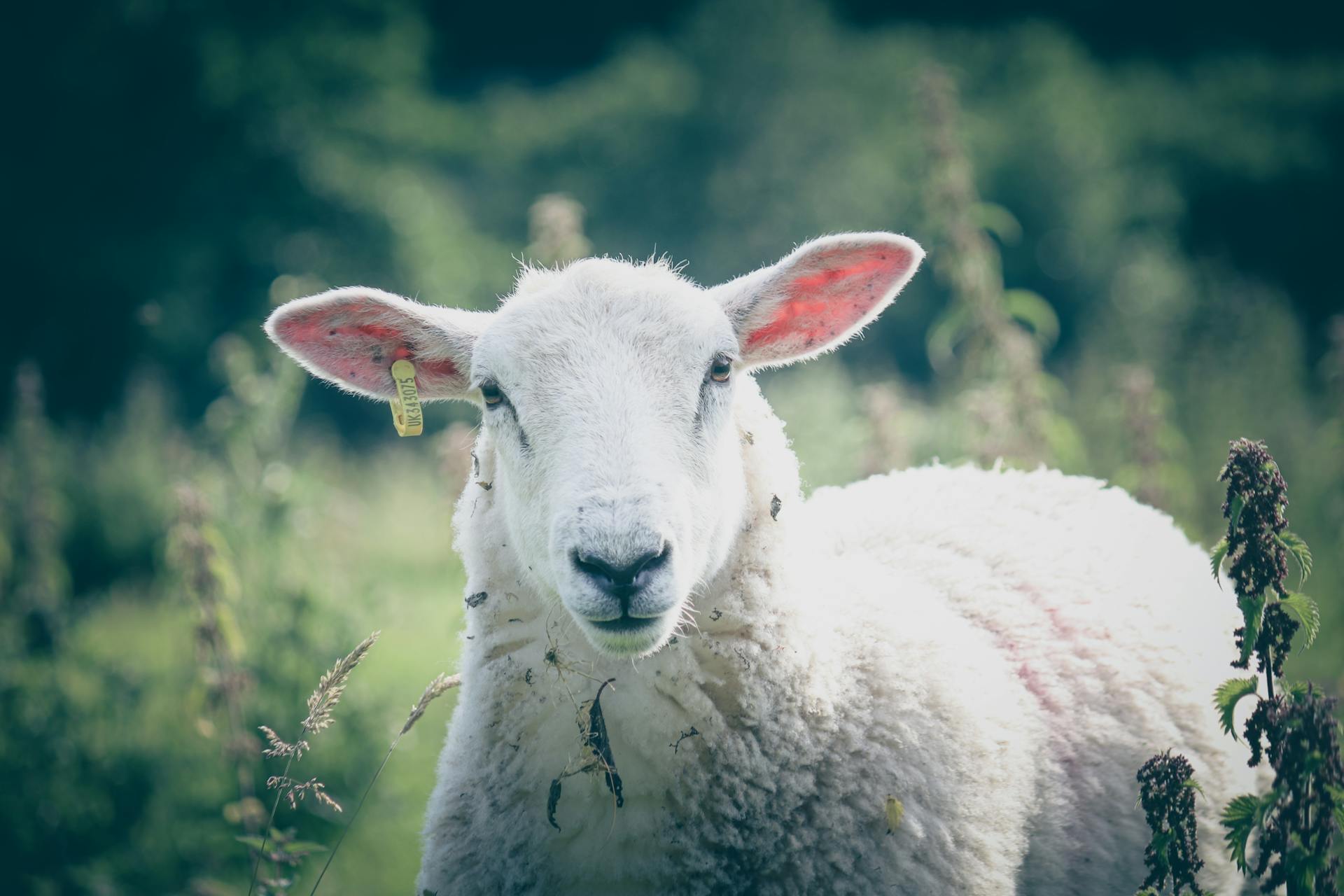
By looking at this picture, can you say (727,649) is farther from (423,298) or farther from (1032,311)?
(423,298)

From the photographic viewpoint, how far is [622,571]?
1975mm

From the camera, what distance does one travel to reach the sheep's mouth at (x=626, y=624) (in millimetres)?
2049

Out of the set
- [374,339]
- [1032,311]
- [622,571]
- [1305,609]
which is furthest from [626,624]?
[1032,311]

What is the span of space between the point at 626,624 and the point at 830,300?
1.21 meters

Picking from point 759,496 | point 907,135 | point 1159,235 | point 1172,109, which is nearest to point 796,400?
point 759,496

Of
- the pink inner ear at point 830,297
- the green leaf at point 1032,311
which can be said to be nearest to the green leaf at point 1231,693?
the pink inner ear at point 830,297

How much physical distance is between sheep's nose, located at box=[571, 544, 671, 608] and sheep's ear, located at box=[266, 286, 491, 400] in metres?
0.88

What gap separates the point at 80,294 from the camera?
15047 mm

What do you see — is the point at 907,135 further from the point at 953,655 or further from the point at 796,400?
the point at 953,655

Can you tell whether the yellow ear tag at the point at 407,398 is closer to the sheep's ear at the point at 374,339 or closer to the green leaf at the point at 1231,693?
the sheep's ear at the point at 374,339

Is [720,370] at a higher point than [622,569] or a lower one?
higher

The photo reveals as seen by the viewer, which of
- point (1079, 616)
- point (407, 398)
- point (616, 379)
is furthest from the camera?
point (1079, 616)

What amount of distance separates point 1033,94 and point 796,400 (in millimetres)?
13034

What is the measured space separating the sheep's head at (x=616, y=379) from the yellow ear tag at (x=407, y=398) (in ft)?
0.16
